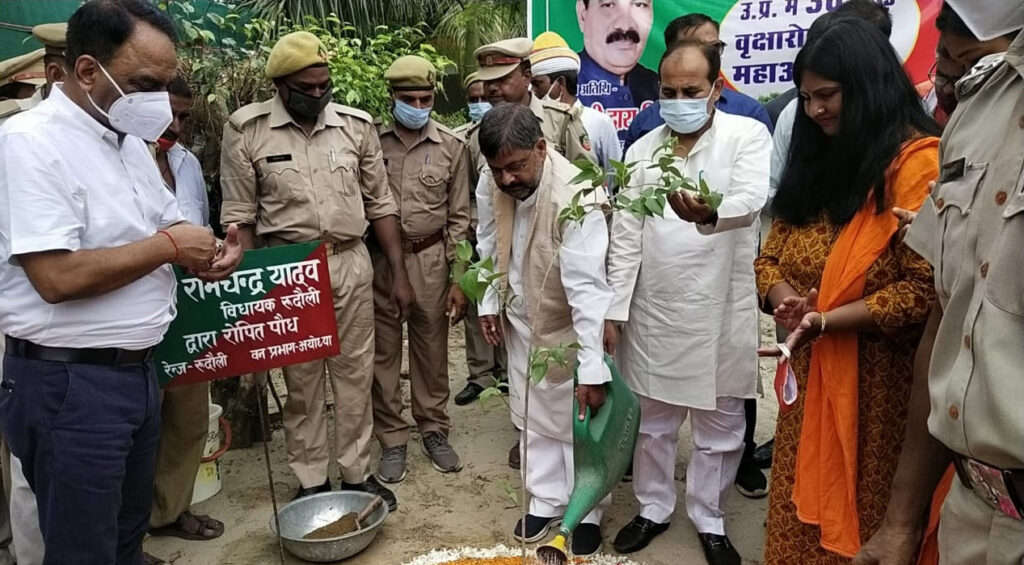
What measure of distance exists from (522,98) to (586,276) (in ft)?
5.70

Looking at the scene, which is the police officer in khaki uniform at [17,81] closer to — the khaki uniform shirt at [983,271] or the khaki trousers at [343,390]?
the khaki trousers at [343,390]

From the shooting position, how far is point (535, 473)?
3.08 m

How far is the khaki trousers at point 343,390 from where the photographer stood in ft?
10.9

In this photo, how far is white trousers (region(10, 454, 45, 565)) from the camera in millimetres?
2473

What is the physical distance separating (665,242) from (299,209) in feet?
5.31

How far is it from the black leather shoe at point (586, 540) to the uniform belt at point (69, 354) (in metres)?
1.90

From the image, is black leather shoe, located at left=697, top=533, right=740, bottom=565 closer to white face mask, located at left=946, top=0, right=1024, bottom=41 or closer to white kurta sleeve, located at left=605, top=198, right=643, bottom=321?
white kurta sleeve, located at left=605, top=198, right=643, bottom=321

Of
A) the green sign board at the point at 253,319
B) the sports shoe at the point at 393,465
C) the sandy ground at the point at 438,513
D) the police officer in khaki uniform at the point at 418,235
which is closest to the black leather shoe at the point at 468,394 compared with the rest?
the sandy ground at the point at 438,513

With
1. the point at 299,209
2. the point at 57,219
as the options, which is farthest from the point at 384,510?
the point at 57,219

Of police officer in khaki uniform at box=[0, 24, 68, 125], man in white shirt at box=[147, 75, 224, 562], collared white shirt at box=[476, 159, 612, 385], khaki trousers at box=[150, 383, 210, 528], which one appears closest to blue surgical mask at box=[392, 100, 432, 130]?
man in white shirt at box=[147, 75, 224, 562]

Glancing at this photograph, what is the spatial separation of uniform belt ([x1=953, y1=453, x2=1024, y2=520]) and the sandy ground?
1905mm

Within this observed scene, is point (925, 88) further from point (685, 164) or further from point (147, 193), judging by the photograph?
point (147, 193)

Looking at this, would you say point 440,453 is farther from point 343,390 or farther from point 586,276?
point 586,276

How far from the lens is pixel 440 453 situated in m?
3.92
